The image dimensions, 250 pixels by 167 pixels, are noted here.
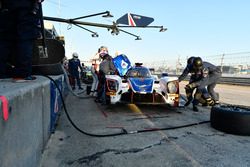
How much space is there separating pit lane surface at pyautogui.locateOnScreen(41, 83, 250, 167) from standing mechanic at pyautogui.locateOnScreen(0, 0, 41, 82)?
1077 mm

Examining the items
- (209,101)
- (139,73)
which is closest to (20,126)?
(139,73)

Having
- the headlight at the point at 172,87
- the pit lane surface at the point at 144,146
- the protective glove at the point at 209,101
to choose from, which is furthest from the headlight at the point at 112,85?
the protective glove at the point at 209,101

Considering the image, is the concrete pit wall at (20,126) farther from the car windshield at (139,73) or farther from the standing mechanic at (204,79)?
the standing mechanic at (204,79)

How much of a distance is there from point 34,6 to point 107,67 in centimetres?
528

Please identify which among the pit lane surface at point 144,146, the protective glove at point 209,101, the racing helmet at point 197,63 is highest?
the racing helmet at point 197,63

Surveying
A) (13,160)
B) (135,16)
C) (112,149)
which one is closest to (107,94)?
(112,149)

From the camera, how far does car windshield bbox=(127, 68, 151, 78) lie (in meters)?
6.55

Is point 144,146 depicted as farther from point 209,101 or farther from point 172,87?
point 209,101

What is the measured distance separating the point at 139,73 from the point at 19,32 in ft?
14.4

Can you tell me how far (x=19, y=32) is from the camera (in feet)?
8.04

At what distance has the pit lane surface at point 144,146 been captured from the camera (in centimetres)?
280

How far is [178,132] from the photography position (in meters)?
4.04

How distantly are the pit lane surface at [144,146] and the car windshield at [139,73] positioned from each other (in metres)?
1.72

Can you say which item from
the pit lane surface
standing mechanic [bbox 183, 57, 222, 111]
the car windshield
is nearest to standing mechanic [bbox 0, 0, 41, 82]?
the pit lane surface
